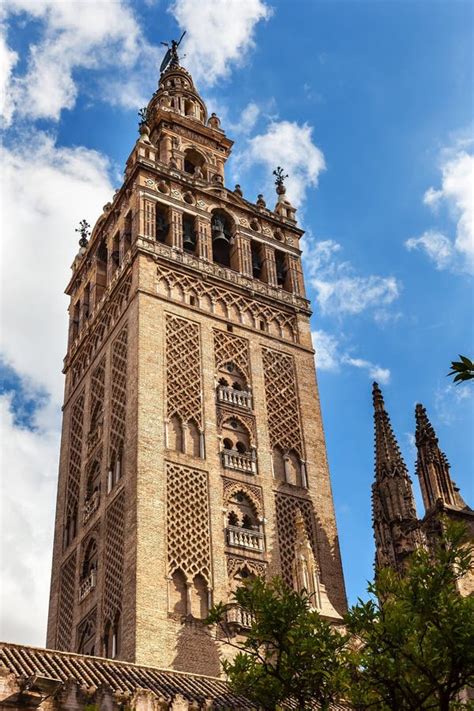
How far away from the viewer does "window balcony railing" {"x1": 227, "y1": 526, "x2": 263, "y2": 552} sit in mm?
25058

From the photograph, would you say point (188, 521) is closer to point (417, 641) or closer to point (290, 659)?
point (290, 659)

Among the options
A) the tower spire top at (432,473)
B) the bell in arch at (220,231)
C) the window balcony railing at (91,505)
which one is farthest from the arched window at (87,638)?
the bell in arch at (220,231)

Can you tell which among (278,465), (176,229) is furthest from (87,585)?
(176,229)

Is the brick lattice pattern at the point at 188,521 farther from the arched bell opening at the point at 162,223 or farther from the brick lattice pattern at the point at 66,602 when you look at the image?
the arched bell opening at the point at 162,223

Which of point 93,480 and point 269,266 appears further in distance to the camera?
point 269,266

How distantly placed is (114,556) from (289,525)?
5057 millimetres

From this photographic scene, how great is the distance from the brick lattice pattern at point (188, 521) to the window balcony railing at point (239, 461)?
99 centimetres

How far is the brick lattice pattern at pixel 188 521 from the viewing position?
23812 mm

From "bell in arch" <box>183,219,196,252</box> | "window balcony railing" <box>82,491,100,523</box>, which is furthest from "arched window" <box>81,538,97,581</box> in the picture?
"bell in arch" <box>183,219,196,252</box>

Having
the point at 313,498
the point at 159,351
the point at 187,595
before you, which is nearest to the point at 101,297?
the point at 159,351

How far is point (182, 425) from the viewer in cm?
2659

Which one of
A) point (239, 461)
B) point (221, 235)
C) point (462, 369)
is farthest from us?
point (221, 235)

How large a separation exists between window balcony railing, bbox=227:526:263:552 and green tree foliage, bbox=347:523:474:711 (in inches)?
444

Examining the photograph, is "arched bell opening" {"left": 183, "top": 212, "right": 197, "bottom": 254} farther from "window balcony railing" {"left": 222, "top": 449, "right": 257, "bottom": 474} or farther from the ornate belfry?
→ "window balcony railing" {"left": 222, "top": 449, "right": 257, "bottom": 474}
